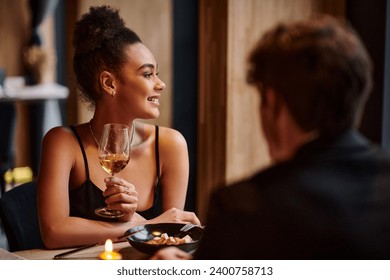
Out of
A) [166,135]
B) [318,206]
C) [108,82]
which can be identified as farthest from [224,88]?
[318,206]

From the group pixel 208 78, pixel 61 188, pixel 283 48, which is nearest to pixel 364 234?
pixel 283 48

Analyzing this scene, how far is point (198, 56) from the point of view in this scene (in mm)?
2068

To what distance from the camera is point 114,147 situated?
4.64 ft

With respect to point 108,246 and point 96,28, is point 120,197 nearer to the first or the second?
point 108,246

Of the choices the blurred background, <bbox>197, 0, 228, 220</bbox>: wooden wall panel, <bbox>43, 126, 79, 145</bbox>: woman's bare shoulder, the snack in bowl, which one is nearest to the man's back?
the blurred background

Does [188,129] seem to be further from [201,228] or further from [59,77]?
[59,77]

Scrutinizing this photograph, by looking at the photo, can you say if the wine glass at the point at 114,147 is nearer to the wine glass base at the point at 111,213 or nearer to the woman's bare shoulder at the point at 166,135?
the wine glass base at the point at 111,213

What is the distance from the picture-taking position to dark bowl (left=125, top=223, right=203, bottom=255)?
4.23 ft

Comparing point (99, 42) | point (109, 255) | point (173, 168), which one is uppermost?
point (99, 42)

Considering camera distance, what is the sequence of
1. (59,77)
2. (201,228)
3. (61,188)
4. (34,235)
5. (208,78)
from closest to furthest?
(201,228) → (61,188) → (34,235) → (208,78) → (59,77)

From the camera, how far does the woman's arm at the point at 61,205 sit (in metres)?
1.45

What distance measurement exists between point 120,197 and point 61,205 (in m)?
0.15

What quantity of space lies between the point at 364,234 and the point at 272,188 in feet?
0.51

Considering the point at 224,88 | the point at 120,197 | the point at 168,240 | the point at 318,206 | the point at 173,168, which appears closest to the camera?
the point at 318,206
